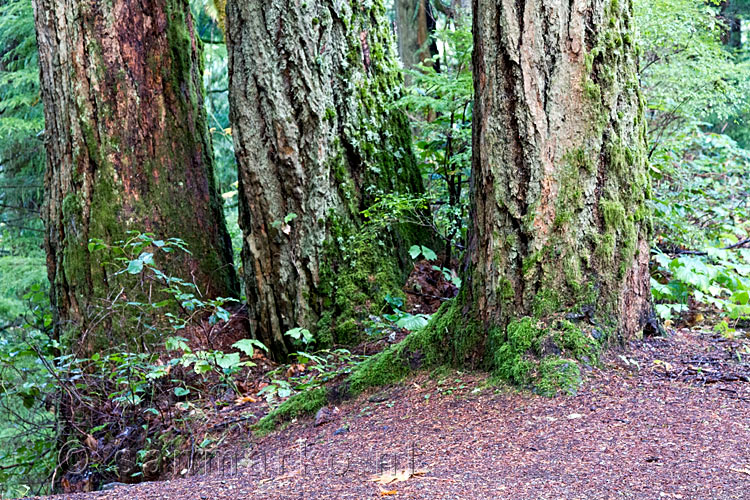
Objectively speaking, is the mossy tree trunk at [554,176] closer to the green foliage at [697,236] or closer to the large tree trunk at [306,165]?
the green foliage at [697,236]

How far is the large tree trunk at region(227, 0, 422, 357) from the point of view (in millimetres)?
4832

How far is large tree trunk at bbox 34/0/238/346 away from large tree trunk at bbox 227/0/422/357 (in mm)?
771

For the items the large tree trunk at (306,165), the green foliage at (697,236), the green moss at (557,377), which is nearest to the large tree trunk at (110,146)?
the large tree trunk at (306,165)

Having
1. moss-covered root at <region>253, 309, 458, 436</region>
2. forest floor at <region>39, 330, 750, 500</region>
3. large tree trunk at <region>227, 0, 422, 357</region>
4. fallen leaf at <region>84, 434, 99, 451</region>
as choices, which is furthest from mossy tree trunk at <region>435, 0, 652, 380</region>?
fallen leaf at <region>84, 434, 99, 451</region>

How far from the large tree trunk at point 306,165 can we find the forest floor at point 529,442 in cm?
151

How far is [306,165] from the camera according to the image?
4.93m

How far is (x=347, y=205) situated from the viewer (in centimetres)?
512

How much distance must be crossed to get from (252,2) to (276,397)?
304 cm

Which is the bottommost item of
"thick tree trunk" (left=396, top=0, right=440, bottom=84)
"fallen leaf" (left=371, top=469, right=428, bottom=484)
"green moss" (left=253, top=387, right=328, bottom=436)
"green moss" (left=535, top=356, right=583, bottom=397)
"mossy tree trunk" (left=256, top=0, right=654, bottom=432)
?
"green moss" (left=253, top=387, right=328, bottom=436)

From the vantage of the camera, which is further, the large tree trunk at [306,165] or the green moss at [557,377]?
the large tree trunk at [306,165]

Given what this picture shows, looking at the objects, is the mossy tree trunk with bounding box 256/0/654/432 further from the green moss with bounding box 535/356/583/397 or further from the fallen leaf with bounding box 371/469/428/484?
the fallen leaf with bounding box 371/469/428/484

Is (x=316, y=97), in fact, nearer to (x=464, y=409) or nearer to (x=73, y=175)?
(x=73, y=175)

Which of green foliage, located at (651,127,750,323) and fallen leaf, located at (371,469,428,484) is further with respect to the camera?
green foliage, located at (651,127,750,323)

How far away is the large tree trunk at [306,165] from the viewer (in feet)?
15.9
